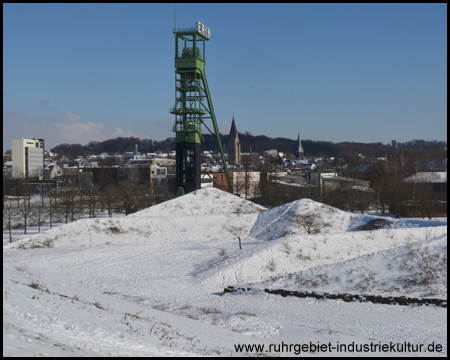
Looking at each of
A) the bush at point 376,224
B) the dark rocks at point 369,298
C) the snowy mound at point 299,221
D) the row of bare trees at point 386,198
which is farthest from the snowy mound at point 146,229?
the dark rocks at point 369,298

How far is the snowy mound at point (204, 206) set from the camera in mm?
33062

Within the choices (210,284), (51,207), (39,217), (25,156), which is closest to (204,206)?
(39,217)

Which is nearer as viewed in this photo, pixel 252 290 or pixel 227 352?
pixel 227 352

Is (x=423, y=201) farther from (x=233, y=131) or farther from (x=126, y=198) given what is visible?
(x=233, y=131)

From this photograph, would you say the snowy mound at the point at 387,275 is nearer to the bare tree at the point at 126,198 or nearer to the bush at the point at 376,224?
the bush at the point at 376,224

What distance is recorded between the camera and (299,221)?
28.3m

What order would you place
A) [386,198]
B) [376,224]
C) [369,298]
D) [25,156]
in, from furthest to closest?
1. [25,156]
2. [386,198]
3. [376,224]
4. [369,298]

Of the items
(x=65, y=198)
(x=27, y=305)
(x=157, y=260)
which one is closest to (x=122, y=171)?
(x=65, y=198)

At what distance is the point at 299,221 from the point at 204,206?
957 cm

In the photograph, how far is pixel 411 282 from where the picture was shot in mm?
15219

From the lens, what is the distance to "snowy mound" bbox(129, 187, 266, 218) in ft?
108

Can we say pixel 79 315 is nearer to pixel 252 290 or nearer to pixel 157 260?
pixel 252 290

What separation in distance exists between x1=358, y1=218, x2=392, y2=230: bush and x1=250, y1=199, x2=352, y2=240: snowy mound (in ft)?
4.39

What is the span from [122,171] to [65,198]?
41.6 m
